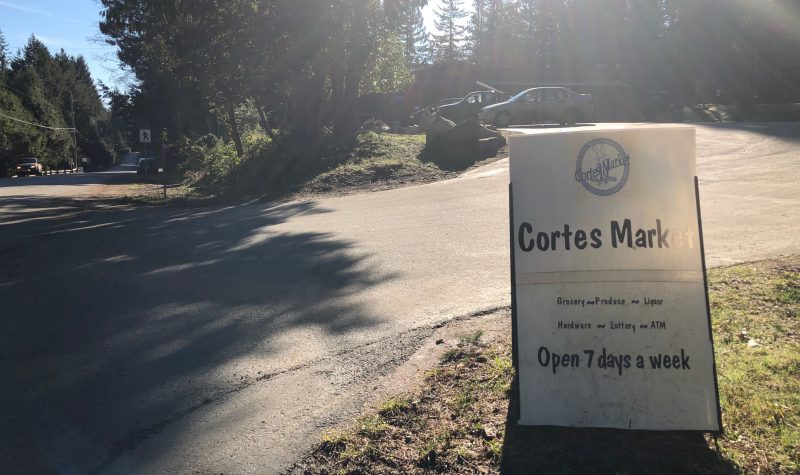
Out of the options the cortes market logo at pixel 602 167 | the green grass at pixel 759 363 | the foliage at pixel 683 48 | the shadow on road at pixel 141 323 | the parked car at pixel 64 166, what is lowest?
the parked car at pixel 64 166

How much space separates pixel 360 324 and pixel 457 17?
9507 centimetres

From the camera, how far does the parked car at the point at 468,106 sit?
3111 centimetres

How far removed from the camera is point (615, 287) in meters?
3.85

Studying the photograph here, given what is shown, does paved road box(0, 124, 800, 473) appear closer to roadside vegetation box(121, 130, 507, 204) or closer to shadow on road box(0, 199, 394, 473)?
shadow on road box(0, 199, 394, 473)

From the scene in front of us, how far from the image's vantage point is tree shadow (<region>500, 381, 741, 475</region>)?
3598 mm

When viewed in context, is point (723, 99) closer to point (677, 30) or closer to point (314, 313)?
point (677, 30)

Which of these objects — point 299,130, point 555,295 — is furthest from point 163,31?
point 555,295

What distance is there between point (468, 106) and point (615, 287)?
28324 millimetres

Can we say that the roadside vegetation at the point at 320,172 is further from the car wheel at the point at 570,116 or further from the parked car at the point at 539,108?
the car wheel at the point at 570,116

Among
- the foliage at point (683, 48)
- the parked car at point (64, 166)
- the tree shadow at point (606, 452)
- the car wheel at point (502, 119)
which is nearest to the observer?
the tree shadow at point (606, 452)

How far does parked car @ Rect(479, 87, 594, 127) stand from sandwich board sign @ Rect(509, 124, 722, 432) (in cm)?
2361

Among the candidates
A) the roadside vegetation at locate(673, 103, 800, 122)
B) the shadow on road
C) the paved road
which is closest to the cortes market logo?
the paved road

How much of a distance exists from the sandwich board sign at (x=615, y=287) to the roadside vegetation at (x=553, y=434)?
16 cm

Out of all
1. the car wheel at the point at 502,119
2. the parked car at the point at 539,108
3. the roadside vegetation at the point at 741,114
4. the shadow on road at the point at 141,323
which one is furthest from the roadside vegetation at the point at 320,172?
the roadside vegetation at the point at 741,114
